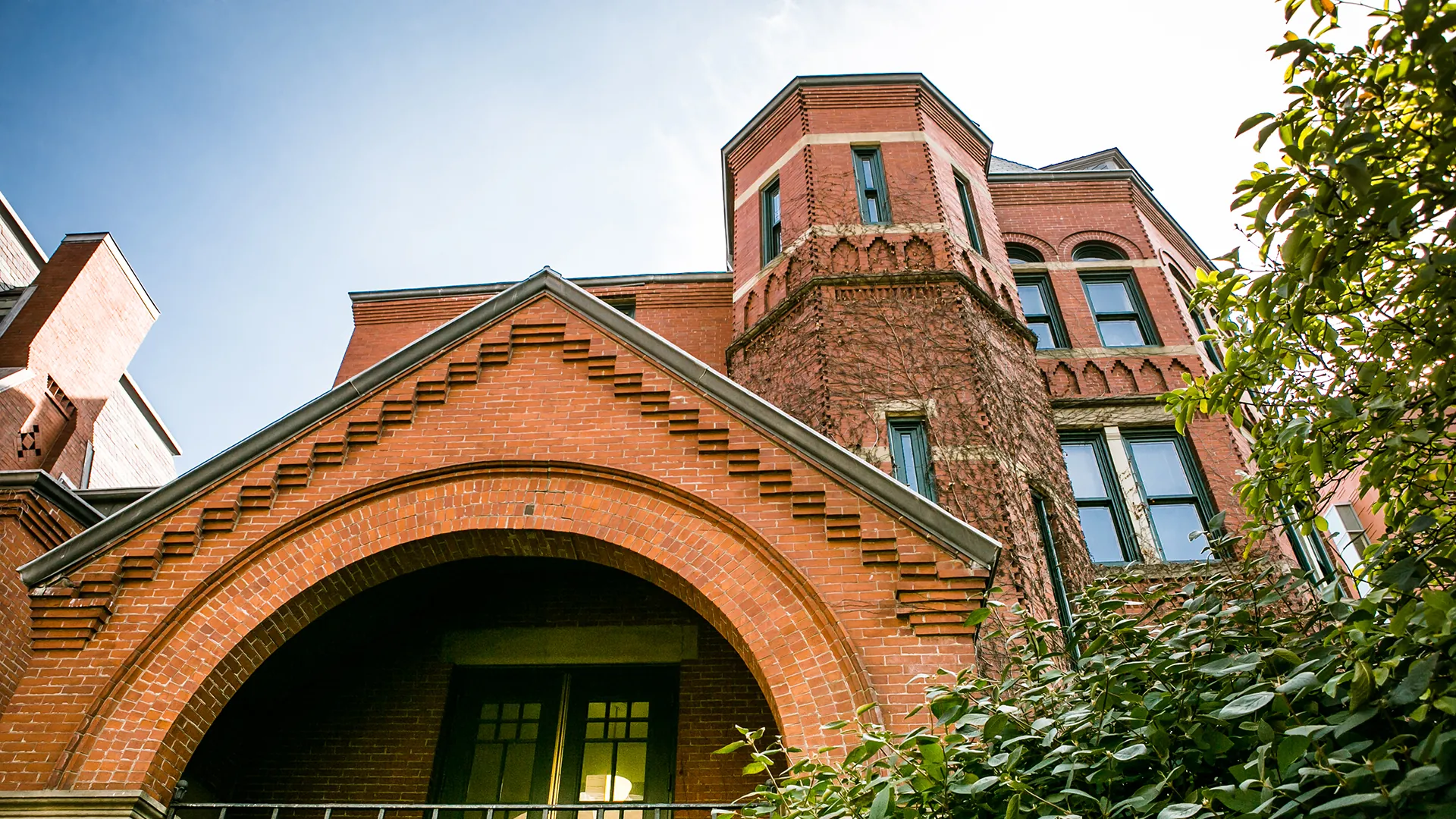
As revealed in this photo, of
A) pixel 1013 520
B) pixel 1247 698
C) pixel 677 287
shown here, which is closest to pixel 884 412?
pixel 1013 520

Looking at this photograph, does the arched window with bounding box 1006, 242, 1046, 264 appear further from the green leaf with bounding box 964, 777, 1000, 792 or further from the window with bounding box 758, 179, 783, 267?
the green leaf with bounding box 964, 777, 1000, 792

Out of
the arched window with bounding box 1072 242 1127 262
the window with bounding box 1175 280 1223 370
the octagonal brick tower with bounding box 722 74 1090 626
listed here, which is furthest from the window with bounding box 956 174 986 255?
the window with bounding box 1175 280 1223 370

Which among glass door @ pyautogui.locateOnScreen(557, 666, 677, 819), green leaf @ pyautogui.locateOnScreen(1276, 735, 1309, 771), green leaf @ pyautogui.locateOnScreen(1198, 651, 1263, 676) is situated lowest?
green leaf @ pyautogui.locateOnScreen(1276, 735, 1309, 771)

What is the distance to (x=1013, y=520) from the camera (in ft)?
34.9

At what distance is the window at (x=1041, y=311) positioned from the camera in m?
15.2

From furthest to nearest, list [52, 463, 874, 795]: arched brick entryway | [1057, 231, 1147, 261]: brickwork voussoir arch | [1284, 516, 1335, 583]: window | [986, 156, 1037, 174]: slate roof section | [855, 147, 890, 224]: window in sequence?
1. [986, 156, 1037, 174]: slate roof section
2. [1057, 231, 1147, 261]: brickwork voussoir arch
3. [855, 147, 890, 224]: window
4. [1284, 516, 1335, 583]: window
5. [52, 463, 874, 795]: arched brick entryway

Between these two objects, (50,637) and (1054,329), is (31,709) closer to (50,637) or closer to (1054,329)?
(50,637)

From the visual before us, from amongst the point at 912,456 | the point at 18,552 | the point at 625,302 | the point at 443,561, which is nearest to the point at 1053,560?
the point at 912,456

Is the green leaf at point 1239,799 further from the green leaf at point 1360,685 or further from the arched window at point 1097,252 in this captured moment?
the arched window at point 1097,252

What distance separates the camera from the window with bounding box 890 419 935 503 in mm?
11070

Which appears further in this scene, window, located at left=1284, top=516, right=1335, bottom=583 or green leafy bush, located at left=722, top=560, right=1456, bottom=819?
window, located at left=1284, top=516, right=1335, bottom=583

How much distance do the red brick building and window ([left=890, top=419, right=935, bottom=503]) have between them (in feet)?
0.14

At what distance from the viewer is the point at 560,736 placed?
9.48 metres

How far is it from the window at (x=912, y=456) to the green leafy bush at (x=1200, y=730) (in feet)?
19.2
